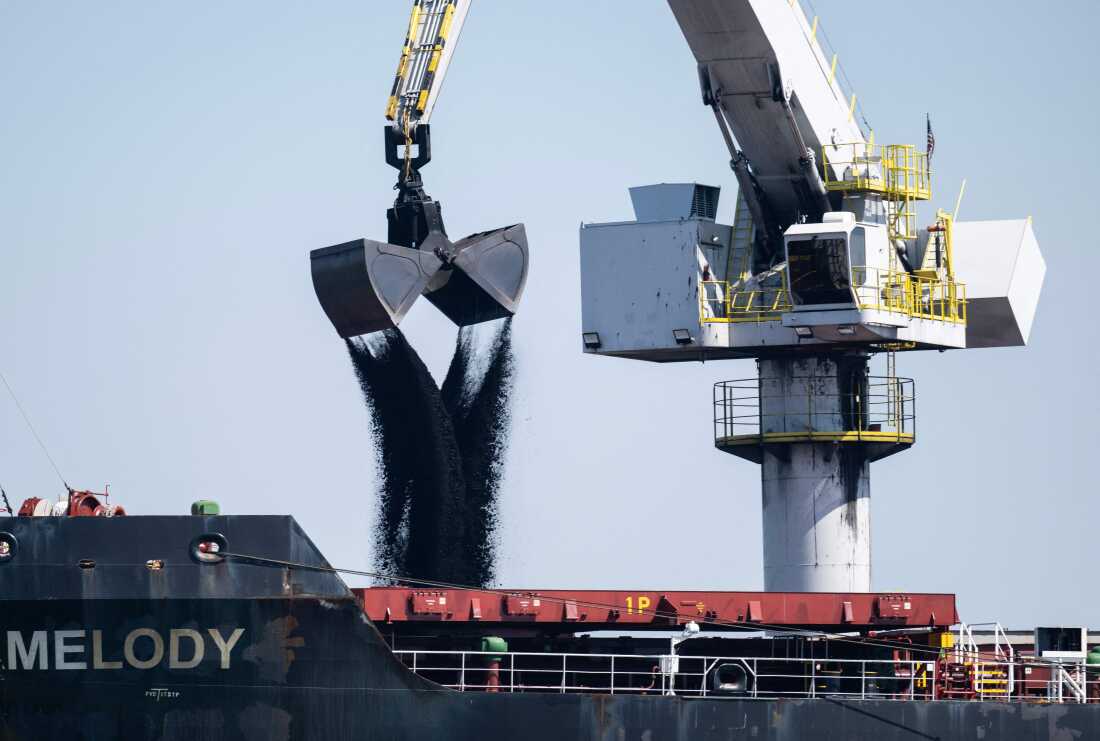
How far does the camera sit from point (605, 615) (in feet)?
118

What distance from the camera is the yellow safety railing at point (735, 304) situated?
4428 centimetres

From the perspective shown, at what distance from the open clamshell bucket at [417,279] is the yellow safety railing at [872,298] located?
15.6 ft

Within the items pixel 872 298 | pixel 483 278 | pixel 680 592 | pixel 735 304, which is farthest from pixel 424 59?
pixel 680 592

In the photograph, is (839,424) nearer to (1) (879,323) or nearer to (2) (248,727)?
(1) (879,323)

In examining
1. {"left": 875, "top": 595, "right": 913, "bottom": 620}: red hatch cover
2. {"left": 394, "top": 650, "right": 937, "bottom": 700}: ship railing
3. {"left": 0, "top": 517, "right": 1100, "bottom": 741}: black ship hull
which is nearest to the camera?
{"left": 0, "top": 517, "right": 1100, "bottom": 741}: black ship hull

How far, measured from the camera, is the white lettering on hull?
33.7 meters

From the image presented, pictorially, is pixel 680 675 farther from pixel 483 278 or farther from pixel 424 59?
pixel 424 59

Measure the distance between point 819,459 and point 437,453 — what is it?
28.9ft

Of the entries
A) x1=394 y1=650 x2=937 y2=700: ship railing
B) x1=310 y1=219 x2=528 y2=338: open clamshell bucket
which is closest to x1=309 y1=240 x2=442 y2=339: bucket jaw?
x1=310 y1=219 x2=528 y2=338: open clamshell bucket

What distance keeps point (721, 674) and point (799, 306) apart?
1006 centimetres

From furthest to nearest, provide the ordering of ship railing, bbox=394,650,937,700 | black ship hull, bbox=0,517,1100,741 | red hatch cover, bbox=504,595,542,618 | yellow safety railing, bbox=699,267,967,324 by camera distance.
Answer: yellow safety railing, bbox=699,267,967,324, red hatch cover, bbox=504,595,542,618, ship railing, bbox=394,650,937,700, black ship hull, bbox=0,517,1100,741

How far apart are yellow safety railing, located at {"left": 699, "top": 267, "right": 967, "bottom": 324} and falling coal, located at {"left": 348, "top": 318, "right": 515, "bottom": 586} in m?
5.98

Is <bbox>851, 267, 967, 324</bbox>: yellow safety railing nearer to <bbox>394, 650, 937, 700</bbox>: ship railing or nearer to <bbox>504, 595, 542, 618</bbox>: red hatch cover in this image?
<bbox>394, 650, 937, 700</bbox>: ship railing

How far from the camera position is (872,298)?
141 ft
